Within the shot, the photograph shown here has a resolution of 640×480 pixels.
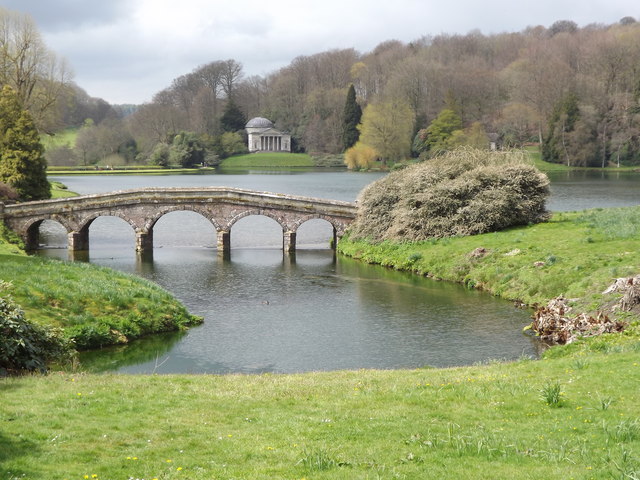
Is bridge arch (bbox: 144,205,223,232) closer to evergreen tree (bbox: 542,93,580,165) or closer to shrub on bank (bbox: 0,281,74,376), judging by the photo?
shrub on bank (bbox: 0,281,74,376)

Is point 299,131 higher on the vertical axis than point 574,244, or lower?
higher

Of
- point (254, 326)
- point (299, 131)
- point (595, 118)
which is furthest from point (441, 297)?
point (299, 131)

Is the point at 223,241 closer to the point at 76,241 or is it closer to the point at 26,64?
the point at 76,241

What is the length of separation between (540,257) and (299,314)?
43.7 ft

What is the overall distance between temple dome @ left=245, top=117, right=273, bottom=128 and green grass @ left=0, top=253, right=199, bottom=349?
452 ft

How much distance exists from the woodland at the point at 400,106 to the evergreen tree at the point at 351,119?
0.31 m

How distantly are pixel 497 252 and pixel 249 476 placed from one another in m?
30.8

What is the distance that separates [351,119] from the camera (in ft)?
473

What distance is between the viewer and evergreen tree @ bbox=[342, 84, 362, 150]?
143875mm

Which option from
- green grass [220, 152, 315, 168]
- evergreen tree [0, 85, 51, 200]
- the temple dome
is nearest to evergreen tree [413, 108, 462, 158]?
green grass [220, 152, 315, 168]

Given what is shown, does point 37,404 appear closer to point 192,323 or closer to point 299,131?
point 192,323

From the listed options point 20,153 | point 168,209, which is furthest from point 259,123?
point 168,209

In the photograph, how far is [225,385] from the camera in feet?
57.3

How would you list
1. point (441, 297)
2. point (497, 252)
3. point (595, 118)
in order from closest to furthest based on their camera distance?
point (441, 297) < point (497, 252) < point (595, 118)
